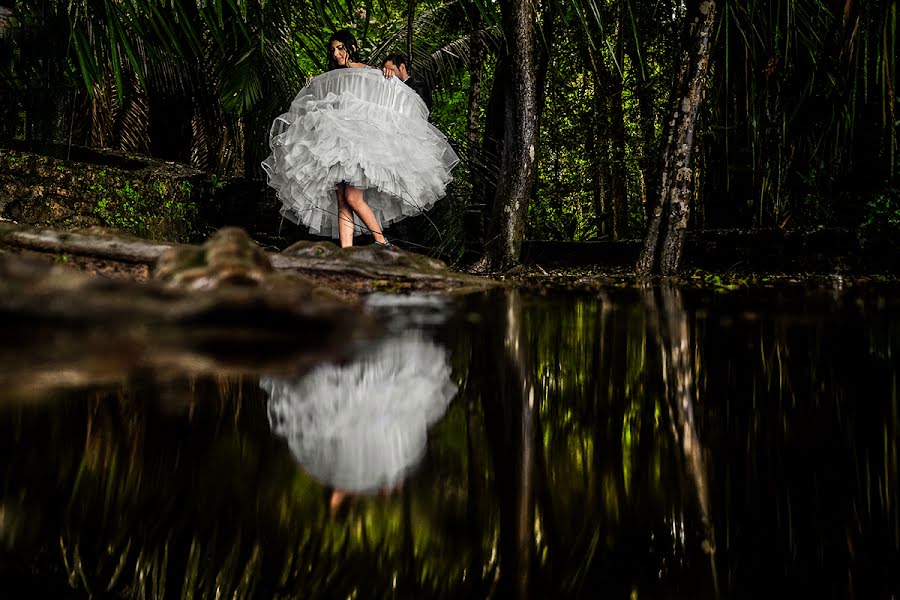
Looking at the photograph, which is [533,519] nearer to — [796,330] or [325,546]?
[325,546]

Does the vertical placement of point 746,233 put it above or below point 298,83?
below

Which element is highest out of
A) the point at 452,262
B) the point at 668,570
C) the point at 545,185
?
the point at 545,185

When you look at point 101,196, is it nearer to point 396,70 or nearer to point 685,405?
point 396,70

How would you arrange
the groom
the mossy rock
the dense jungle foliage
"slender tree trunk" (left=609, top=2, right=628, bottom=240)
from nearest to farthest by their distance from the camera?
1. the dense jungle foliage
2. the groom
3. the mossy rock
4. "slender tree trunk" (left=609, top=2, right=628, bottom=240)

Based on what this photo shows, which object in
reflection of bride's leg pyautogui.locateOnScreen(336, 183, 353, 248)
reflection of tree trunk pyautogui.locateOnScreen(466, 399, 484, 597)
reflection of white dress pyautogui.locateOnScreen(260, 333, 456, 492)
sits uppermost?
reflection of bride's leg pyautogui.locateOnScreen(336, 183, 353, 248)

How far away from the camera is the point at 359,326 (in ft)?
3.57

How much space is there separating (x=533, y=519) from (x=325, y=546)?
0.40 ft

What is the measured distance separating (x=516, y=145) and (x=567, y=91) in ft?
11.3

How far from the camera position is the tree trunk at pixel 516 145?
3406 mm

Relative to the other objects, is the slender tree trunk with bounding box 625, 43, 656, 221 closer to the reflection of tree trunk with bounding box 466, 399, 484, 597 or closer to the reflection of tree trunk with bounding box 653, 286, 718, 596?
the reflection of tree trunk with bounding box 653, 286, 718, 596

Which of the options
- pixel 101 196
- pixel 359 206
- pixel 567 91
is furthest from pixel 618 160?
pixel 101 196

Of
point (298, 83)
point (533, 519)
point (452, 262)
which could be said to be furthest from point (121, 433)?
point (298, 83)

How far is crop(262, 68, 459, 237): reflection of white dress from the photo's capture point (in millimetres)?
3504

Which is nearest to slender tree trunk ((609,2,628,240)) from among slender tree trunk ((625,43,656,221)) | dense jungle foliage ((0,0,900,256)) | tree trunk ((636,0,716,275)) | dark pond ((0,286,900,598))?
dense jungle foliage ((0,0,900,256))
